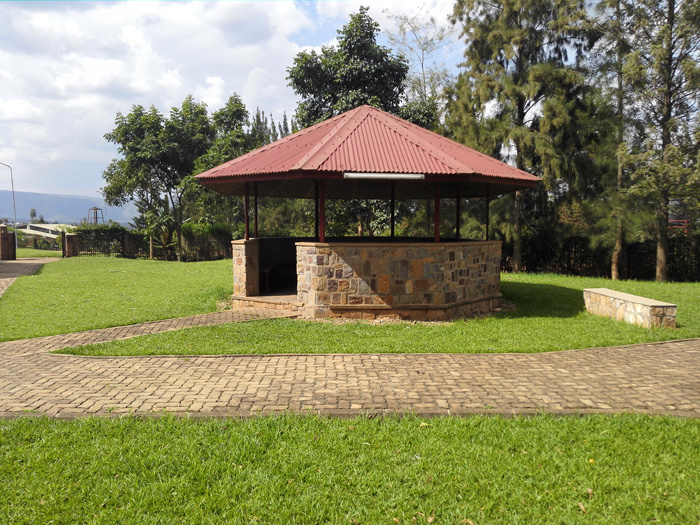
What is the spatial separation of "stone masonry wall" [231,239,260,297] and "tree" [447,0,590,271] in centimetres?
1210

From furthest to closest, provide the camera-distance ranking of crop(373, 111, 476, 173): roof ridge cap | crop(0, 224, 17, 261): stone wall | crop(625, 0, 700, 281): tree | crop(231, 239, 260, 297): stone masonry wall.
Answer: crop(0, 224, 17, 261): stone wall
crop(625, 0, 700, 281): tree
crop(231, 239, 260, 297): stone masonry wall
crop(373, 111, 476, 173): roof ridge cap

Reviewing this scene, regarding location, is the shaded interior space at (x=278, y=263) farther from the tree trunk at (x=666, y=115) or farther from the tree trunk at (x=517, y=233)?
the tree trunk at (x=666, y=115)

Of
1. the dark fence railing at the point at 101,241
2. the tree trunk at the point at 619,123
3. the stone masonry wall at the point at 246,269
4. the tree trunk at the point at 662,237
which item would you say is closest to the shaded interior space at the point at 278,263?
the stone masonry wall at the point at 246,269

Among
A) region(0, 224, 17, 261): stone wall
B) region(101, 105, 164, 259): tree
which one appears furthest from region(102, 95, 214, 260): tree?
region(0, 224, 17, 261): stone wall

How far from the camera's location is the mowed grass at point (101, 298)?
8703 millimetres

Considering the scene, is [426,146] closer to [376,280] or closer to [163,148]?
[376,280]

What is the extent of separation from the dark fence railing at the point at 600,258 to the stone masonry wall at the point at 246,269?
1359cm

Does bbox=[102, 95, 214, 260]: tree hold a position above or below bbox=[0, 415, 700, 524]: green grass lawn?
above

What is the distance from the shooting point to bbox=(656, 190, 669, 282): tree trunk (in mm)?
16344

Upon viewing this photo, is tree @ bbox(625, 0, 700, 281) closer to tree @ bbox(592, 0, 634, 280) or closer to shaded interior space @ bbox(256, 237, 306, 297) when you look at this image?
tree @ bbox(592, 0, 634, 280)

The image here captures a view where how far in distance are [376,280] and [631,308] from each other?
15.9 feet

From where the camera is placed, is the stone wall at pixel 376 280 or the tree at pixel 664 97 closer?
the stone wall at pixel 376 280

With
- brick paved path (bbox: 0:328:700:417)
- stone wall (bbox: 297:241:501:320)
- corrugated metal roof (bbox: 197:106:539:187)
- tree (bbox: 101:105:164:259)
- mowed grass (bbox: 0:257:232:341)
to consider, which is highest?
tree (bbox: 101:105:164:259)

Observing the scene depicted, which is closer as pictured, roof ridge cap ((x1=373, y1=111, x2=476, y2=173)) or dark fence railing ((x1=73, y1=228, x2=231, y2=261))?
roof ridge cap ((x1=373, y1=111, x2=476, y2=173))
